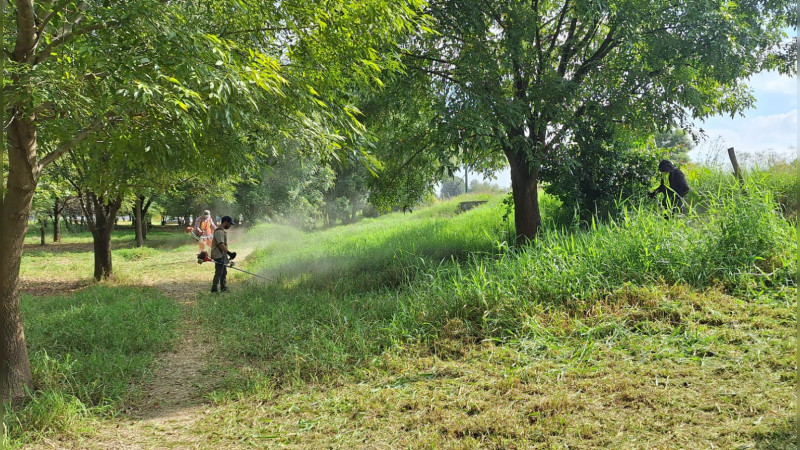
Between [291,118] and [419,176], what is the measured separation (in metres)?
5.77

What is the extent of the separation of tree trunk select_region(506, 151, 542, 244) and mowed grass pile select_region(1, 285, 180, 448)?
6.62 meters

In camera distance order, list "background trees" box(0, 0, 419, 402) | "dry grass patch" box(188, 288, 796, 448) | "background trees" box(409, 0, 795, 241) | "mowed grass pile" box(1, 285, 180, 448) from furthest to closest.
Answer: "background trees" box(409, 0, 795, 241) < "mowed grass pile" box(1, 285, 180, 448) < "background trees" box(0, 0, 419, 402) < "dry grass patch" box(188, 288, 796, 448)

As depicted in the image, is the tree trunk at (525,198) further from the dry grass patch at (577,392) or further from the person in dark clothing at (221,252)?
the person in dark clothing at (221,252)

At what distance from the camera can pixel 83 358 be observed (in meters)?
5.09

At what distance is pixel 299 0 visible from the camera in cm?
461

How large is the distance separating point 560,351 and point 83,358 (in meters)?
4.99

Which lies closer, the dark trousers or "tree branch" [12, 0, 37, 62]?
"tree branch" [12, 0, 37, 62]

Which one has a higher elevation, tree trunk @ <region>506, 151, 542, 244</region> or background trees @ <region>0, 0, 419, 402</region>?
background trees @ <region>0, 0, 419, 402</region>

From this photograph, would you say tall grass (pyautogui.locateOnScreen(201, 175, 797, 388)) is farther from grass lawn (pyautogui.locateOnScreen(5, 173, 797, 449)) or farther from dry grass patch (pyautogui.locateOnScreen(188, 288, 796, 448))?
dry grass patch (pyautogui.locateOnScreen(188, 288, 796, 448))

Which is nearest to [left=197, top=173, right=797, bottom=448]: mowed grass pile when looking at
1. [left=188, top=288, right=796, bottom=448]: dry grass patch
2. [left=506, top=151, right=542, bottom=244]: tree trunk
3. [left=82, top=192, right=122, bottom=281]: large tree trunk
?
[left=188, top=288, right=796, bottom=448]: dry grass patch

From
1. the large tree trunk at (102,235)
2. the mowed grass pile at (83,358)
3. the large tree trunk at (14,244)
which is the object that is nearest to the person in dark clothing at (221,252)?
the mowed grass pile at (83,358)

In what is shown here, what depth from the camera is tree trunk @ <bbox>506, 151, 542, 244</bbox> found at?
31.1 ft

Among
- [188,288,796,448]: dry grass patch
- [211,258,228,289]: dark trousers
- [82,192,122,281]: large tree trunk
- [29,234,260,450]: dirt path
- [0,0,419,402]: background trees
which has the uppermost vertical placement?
[0,0,419,402]: background trees

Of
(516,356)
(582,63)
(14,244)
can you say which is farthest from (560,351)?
(582,63)
